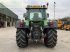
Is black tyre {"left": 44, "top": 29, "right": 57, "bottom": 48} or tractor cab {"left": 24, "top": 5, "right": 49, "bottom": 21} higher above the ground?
tractor cab {"left": 24, "top": 5, "right": 49, "bottom": 21}

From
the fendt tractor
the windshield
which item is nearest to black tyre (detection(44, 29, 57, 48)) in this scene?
the fendt tractor

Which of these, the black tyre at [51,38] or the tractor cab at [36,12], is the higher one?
the tractor cab at [36,12]

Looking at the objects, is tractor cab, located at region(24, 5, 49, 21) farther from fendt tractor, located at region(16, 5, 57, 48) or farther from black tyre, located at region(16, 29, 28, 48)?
black tyre, located at region(16, 29, 28, 48)

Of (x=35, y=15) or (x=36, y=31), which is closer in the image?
(x=36, y=31)

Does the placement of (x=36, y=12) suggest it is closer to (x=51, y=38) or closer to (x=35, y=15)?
(x=35, y=15)

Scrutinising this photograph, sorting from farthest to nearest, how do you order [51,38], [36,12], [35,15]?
[36,12], [35,15], [51,38]

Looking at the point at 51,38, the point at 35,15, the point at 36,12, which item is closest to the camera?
the point at 51,38

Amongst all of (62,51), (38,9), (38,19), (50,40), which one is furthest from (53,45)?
(38,9)

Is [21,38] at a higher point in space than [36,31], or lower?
lower

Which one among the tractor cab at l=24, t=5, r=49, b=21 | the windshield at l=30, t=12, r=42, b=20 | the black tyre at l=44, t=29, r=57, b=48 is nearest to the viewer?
the black tyre at l=44, t=29, r=57, b=48

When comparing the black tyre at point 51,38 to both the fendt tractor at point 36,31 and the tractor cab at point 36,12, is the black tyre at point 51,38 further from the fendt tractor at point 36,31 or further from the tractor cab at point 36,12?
the tractor cab at point 36,12

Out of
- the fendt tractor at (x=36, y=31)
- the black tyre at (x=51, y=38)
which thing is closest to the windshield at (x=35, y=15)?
the fendt tractor at (x=36, y=31)

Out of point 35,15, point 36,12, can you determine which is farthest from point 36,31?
point 36,12

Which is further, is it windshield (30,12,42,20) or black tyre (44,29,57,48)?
windshield (30,12,42,20)
